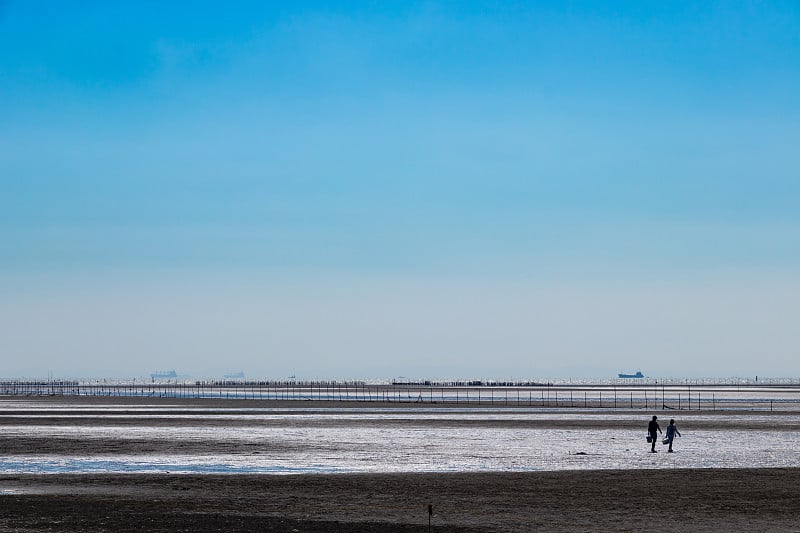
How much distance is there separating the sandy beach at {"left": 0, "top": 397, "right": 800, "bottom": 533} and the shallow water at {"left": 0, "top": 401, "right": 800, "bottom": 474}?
2776mm

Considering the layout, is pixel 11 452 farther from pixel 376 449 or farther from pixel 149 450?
pixel 376 449

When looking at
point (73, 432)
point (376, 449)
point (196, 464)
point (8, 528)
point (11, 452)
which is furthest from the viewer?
point (73, 432)

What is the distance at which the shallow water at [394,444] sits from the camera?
37000mm

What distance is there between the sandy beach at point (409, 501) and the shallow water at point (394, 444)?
278 cm

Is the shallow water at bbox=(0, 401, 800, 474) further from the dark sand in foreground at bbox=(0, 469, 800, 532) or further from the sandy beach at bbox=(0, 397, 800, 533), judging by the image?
the dark sand in foreground at bbox=(0, 469, 800, 532)

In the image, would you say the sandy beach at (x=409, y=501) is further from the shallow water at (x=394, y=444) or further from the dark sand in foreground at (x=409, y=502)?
the shallow water at (x=394, y=444)

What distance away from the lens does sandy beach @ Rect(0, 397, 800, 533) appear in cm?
2295

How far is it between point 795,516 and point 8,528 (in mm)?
19432

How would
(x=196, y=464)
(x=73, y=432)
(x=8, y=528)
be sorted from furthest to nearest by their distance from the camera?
1. (x=73, y=432)
2. (x=196, y=464)
3. (x=8, y=528)

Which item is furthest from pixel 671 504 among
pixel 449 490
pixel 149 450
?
pixel 149 450

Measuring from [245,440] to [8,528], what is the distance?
28.7 m

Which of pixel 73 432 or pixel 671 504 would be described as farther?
pixel 73 432

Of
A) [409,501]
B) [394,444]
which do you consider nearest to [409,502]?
[409,501]

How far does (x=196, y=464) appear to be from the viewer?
37375mm
